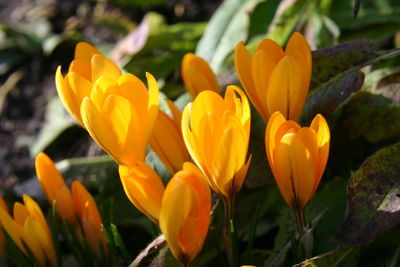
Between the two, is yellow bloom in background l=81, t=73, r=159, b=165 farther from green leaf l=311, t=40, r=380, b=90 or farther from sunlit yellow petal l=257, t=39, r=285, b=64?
green leaf l=311, t=40, r=380, b=90

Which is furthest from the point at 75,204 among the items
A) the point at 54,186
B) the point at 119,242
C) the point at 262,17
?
the point at 262,17

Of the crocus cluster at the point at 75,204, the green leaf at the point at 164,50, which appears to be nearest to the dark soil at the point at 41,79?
the green leaf at the point at 164,50

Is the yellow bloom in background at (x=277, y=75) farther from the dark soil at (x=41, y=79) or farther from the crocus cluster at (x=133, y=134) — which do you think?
the dark soil at (x=41, y=79)

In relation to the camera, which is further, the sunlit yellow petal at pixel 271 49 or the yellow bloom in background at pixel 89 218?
the yellow bloom in background at pixel 89 218

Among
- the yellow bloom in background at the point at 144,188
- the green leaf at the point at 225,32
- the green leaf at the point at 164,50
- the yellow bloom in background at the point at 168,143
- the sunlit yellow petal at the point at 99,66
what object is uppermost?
the sunlit yellow petal at the point at 99,66

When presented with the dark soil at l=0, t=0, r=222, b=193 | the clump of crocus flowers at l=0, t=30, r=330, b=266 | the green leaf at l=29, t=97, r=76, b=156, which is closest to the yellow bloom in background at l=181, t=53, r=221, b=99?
the clump of crocus flowers at l=0, t=30, r=330, b=266

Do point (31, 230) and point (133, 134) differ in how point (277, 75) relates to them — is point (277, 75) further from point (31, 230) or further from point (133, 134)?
point (31, 230)

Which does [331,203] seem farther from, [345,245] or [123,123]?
[123,123]
